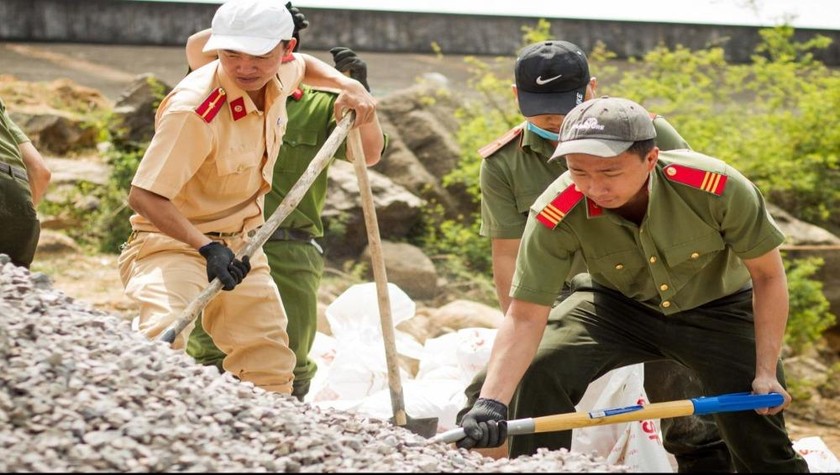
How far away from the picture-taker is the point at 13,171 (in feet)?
15.8

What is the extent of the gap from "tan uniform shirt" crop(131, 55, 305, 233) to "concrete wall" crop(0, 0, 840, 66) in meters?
8.96

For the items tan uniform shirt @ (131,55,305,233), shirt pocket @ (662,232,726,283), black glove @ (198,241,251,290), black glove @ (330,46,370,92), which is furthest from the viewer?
black glove @ (330,46,370,92)

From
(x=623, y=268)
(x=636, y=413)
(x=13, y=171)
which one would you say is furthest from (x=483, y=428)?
(x=13, y=171)

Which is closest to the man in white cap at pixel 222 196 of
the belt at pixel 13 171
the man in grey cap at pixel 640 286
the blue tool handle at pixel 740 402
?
the belt at pixel 13 171

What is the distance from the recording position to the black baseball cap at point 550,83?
15.7ft

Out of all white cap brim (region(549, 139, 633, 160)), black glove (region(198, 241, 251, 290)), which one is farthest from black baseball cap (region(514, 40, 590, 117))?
black glove (region(198, 241, 251, 290))

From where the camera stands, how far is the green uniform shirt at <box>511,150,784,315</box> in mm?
4109

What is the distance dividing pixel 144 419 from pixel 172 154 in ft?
4.96

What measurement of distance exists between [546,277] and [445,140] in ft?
19.6

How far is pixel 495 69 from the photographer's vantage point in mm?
12844

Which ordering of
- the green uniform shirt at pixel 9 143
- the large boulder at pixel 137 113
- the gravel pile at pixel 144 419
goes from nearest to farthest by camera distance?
the gravel pile at pixel 144 419, the green uniform shirt at pixel 9 143, the large boulder at pixel 137 113

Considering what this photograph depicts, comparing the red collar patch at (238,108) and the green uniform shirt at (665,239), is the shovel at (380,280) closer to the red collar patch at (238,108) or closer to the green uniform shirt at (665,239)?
the red collar patch at (238,108)

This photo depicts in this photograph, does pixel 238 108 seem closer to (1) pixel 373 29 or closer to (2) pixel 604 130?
(2) pixel 604 130

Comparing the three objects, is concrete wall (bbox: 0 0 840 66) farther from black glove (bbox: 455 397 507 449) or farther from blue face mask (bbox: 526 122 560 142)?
black glove (bbox: 455 397 507 449)
